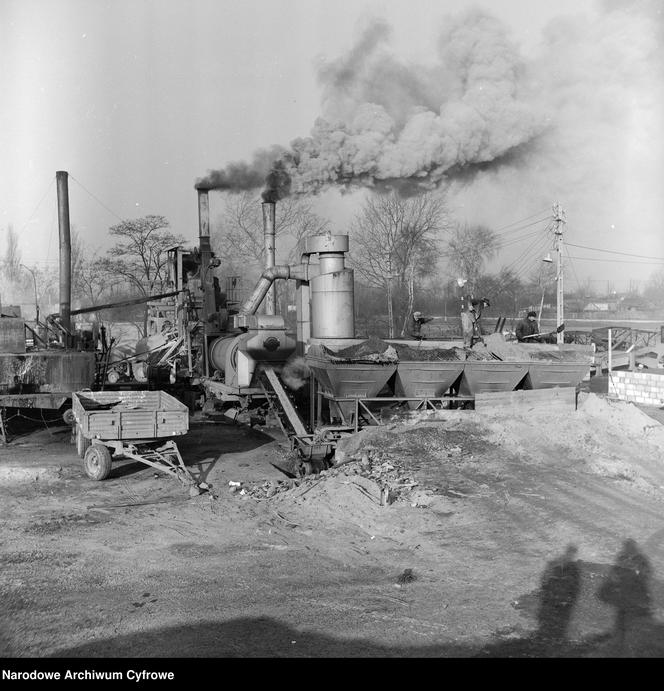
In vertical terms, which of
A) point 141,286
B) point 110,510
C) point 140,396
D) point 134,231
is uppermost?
point 134,231

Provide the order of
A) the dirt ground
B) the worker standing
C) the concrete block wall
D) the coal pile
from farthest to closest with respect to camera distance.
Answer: the concrete block wall, the worker standing, the coal pile, the dirt ground

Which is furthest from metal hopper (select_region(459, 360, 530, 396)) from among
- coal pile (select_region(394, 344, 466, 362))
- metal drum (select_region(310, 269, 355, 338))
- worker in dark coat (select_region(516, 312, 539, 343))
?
worker in dark coat (select_region(516, 312, 539, 343))

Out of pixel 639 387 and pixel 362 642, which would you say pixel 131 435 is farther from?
pixel 639 387

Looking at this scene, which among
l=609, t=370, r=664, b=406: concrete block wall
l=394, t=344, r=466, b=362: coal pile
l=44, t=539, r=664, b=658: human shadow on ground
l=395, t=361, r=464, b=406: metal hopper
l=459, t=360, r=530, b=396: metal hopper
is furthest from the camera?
l=609, t=370, r=664, b=406: concrete block wall

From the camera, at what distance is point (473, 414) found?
12242 millimetres

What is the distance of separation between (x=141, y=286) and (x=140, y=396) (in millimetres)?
30350

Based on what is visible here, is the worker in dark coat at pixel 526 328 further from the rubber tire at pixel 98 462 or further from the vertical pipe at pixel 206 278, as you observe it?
the rubber tire at pixel 98 462

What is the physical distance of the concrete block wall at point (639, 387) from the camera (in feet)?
50.0

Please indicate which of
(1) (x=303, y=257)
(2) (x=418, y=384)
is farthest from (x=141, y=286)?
(2) (x=418, y=384)

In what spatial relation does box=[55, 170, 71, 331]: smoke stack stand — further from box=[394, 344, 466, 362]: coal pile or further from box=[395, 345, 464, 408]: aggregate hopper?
box=[395, 345, 464, 408]: aggregate hopper

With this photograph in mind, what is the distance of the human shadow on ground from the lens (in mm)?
4973

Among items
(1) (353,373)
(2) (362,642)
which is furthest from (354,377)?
(2) (362,642)

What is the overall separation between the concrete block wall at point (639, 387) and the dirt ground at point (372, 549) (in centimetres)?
366
